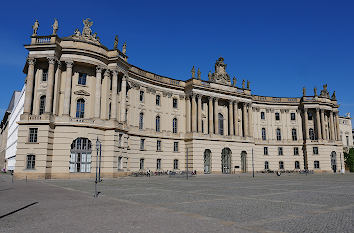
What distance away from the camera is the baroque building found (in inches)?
1510

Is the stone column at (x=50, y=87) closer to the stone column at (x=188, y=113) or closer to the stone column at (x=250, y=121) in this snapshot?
the stone column at (x=188, y=113)

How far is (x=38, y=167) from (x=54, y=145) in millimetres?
3380

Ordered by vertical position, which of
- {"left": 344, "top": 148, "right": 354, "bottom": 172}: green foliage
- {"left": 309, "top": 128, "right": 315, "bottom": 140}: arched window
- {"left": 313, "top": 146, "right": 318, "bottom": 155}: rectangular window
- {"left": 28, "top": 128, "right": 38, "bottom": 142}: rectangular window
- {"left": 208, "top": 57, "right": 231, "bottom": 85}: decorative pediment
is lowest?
{"left": 344, "top": 148, "right": 354, "bottom": 172}: green foliage

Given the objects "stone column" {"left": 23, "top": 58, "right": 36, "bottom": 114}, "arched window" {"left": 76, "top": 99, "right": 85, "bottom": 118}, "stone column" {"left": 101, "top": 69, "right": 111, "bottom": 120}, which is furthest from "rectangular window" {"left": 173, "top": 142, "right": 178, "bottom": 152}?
"stone column" {"left": 23, "top": 58, "right": 36, "bottom": 114}

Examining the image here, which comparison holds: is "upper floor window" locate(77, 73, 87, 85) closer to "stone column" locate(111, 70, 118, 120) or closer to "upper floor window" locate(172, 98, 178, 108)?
"stone column" locate(111, 70, 118, 120)

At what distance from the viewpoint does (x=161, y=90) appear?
2178 inches

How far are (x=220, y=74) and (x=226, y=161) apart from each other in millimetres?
19163

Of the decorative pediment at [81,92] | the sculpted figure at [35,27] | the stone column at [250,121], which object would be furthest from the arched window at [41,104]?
the stone column at [250,121]

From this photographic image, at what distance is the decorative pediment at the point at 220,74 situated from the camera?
2440 inches

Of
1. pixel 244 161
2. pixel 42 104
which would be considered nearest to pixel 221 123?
pixel 244 161

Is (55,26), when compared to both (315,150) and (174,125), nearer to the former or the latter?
(174,125)

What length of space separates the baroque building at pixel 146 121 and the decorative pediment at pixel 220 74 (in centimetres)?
23

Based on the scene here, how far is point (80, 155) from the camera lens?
1539 inches

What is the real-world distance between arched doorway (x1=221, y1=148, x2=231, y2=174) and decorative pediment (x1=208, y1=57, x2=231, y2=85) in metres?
15.2
